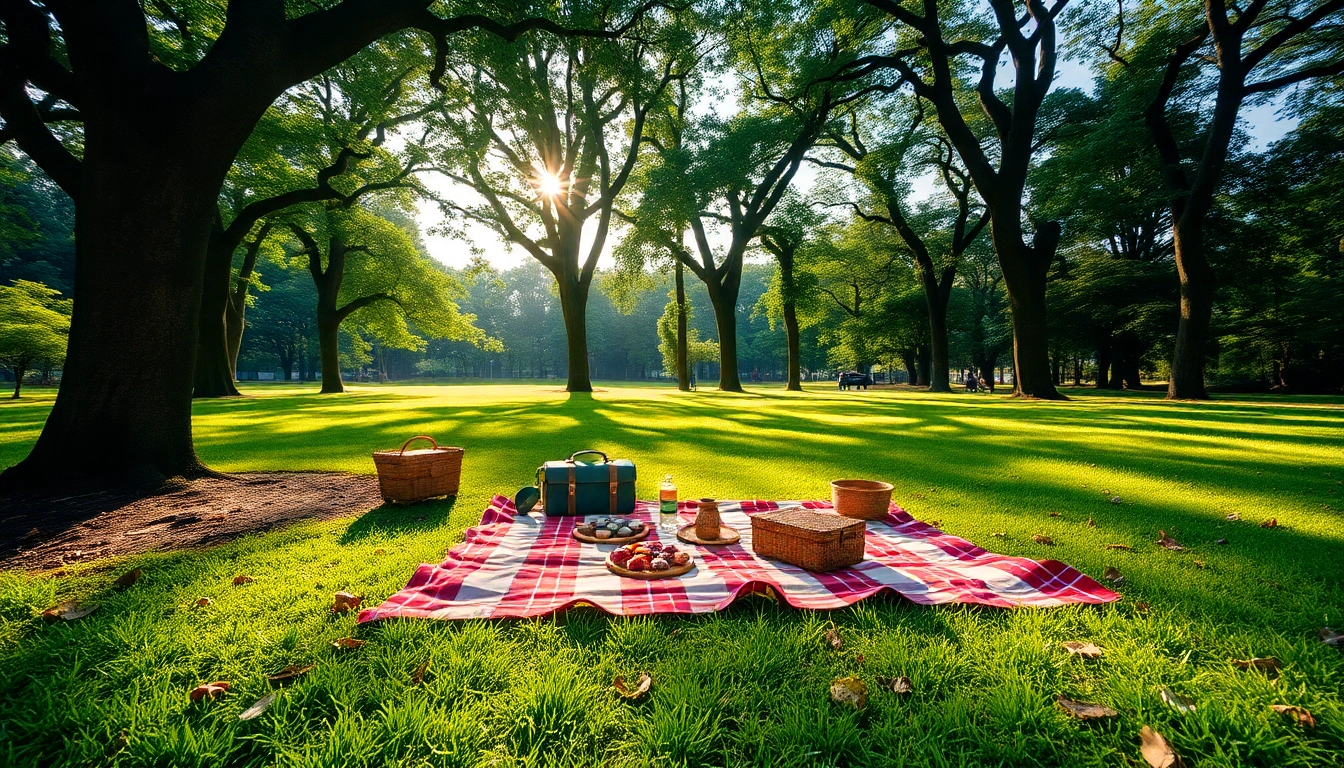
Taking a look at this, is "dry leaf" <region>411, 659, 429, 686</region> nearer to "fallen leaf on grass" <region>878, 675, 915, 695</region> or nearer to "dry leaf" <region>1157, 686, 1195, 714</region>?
"fallen leaf on grass" <region>878, 675, 915, 695</region>

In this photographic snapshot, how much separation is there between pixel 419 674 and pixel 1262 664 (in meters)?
3.66

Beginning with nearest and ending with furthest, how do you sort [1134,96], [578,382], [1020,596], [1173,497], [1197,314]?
[1020,596], [1173,497], [1197,314], [1134,96], [578,382]

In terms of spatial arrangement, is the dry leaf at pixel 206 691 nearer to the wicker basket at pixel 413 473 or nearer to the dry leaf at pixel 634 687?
the dry leaf at pixel 634 687

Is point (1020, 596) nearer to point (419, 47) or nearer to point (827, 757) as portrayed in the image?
point (827, 757)

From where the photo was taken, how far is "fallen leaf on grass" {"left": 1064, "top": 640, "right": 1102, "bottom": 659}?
2232 mm

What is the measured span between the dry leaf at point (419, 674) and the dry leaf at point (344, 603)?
0.88 meters

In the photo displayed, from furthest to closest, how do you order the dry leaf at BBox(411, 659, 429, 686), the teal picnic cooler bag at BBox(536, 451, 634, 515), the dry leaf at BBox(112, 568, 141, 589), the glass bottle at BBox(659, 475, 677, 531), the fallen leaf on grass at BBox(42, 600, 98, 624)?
the teal picnic cooler bag at BBox(536, 451, 634, 515) < the glass bottle at BBox(659, 475, 677, 531) < the dry leaf at BBox(112, 568, 141, 589) < the fallen leaf on grass at BBox(42, 600, 98, 624) < the dry leaf at BBox(411, 659, 429, 686)

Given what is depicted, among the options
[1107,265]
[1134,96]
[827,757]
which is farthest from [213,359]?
[1107,265]

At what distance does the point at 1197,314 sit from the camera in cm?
1548

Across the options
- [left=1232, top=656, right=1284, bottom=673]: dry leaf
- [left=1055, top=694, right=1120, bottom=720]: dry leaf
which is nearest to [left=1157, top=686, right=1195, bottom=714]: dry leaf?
[left=1055, top=694, right=1120, bottom=720]: dry leaf

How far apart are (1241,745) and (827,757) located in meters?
1.43

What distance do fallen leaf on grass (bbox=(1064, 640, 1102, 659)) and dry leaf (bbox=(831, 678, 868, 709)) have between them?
1.08m

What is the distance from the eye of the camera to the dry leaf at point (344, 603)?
2.71 metres

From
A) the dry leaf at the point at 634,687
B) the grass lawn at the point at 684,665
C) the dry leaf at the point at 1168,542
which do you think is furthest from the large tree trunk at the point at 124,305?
the dry leaf at the point at 1168,542
